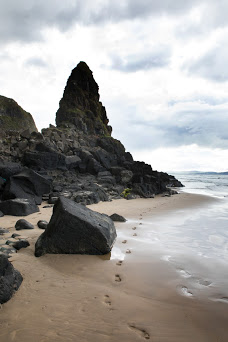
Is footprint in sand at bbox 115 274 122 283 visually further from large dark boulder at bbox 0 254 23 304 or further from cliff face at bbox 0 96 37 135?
cliff face at bbox 0 96 37 135

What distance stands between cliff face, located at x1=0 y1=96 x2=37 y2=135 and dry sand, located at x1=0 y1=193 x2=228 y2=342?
119ft

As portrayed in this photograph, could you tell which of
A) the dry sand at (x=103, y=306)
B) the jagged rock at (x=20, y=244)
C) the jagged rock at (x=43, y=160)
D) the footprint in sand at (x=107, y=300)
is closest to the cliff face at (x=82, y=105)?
the jagged rock at (x=43, y=160)

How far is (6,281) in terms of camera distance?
3447mm

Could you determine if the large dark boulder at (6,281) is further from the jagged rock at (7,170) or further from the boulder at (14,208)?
the jagged rock at (7,170)

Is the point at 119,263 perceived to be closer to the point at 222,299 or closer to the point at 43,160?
the point at 222,299

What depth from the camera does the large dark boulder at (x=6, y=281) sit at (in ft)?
10.9

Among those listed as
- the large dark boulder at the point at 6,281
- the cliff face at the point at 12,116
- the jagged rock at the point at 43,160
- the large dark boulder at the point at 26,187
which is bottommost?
the large dark boulder at the point at 6,281

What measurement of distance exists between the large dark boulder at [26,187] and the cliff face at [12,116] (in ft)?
82.4

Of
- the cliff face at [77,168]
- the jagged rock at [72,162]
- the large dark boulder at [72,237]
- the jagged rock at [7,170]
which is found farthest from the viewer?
the jagged rock at [72,162]

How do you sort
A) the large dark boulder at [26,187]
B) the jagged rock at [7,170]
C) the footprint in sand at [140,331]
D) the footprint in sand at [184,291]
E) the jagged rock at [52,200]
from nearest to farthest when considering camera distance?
the footprint in sand at [140,331]
the footprint in sand at [184,291]
the large dark boulder at [26,187]
the jagged rock at [52,200]
the jagged rock at [7,170]

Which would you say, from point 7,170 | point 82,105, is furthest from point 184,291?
point 82,105

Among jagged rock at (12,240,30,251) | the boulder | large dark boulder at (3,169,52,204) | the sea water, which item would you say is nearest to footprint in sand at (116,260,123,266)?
the sea water

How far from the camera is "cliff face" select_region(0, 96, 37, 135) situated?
36.6m

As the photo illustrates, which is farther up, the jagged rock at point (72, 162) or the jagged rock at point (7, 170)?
the jagged rock at point (72, 162)
